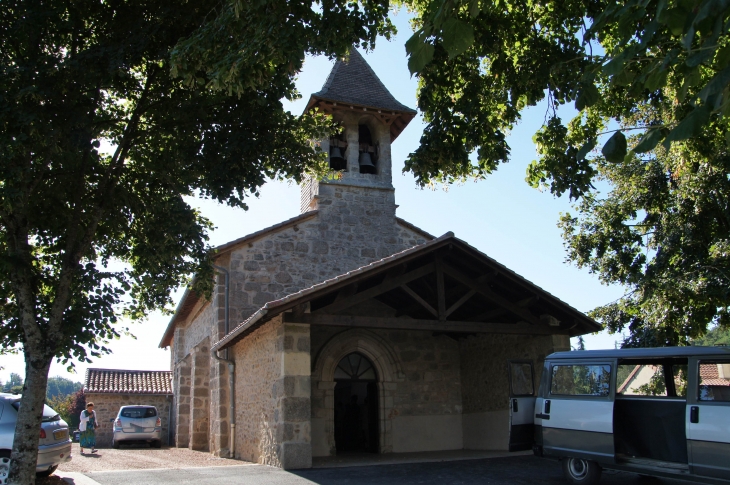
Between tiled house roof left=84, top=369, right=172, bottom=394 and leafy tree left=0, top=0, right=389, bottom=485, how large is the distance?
15.7 meters

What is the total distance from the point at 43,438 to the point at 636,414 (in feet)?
25.2

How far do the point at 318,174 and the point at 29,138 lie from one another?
492cm

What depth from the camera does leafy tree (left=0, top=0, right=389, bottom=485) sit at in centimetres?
696

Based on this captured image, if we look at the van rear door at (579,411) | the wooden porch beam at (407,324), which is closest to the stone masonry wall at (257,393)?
the wooden porch beam at (407,324)

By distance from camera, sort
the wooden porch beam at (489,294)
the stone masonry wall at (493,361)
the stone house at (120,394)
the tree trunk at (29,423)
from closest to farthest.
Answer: the tree trunk at (29,423) → the wooden porch beam at (489,294) → the stone masonry wall at (493,361) → the stone house at (120,394)

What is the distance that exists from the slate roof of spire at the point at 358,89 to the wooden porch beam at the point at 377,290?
5.97 metres

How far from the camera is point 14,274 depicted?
302 inches

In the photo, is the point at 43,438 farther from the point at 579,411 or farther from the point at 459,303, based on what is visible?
the point at 579,411

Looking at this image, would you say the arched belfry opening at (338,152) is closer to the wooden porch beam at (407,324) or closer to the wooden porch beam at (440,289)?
the wooden porch beam at (440,289)

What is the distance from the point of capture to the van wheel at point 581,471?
24.4 feet

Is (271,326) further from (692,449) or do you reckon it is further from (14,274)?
(692,449)

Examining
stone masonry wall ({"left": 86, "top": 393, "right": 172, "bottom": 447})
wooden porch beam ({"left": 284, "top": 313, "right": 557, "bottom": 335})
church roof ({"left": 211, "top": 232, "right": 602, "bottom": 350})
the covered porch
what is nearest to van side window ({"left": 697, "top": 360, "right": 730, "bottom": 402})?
the covered porch

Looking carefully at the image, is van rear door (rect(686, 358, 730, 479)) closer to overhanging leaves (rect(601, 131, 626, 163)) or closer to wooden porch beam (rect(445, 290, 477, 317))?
wooden porch beam (rect(445, 290, 477, 317))

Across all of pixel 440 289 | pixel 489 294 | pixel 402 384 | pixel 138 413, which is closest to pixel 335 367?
pixel 402 384
